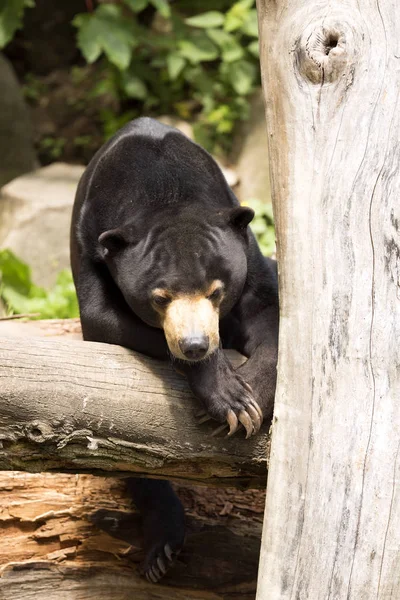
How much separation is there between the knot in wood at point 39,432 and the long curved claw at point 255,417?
0.72 metres

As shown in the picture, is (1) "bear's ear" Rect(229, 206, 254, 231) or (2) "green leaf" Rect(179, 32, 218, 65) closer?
(1) "bear's ear" Rect(229, 206, 254, 231)

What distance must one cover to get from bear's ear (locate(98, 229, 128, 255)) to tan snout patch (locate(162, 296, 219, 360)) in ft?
1.29

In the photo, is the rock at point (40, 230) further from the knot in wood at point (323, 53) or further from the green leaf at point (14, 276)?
the knot in wood at point (323, 53)

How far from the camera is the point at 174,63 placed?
8359 mm

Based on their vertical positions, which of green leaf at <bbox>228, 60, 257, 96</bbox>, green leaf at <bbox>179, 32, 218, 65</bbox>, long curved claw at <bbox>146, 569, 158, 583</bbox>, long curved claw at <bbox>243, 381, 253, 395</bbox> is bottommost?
long curved claw at <bbox>146, 569, 158, 583</bbox>

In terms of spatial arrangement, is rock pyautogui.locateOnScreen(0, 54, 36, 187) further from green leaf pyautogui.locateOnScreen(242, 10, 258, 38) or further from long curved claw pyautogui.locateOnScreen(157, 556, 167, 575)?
long curved claw pyautogui.locateOnScreen(157, 556, 167, 575)

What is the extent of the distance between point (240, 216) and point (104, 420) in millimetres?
1030

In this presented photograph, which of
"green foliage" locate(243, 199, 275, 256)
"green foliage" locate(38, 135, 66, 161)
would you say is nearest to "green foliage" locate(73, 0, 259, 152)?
"green foliage" locate(38, 135, 66, 161)

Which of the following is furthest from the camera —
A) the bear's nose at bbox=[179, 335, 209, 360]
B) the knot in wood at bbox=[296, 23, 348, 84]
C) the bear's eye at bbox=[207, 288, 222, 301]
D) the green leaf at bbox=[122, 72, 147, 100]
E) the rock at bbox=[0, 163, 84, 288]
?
the green leaf at bbox=[122, 72, 147, 100]

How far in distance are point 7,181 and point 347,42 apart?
6872mm

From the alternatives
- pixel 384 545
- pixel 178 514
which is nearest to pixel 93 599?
pixel 178 514

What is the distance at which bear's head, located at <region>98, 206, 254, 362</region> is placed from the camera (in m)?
3.04

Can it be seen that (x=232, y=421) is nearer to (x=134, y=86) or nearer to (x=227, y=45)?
(x=227, y=45)

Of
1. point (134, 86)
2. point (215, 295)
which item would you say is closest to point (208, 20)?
point (134, 86)
